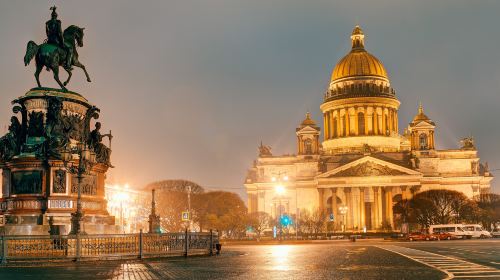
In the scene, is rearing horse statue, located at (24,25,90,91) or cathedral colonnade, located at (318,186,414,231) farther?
cathedral colonnade, located at (318,186,414,231)

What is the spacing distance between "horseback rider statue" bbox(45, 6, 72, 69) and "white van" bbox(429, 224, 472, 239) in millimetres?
62609

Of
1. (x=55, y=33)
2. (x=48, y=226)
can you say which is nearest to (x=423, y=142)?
(x=55, y=33)

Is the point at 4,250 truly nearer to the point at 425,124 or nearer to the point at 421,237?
the point at 421,237

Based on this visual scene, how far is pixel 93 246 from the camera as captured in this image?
29219mm

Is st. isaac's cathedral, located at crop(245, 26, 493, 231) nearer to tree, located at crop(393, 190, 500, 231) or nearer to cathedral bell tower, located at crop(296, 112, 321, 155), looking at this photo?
cathedral bell tower, located at crop(296, 112, 321, 155)

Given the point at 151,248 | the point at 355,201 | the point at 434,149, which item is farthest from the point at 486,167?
the point at 151,248

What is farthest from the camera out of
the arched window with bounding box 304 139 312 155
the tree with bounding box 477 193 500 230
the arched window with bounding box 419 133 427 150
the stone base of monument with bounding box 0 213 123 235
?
the arched window with bounding box 304 139 312 155

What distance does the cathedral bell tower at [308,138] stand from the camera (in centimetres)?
12888

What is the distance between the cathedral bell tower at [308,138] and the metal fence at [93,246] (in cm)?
9551

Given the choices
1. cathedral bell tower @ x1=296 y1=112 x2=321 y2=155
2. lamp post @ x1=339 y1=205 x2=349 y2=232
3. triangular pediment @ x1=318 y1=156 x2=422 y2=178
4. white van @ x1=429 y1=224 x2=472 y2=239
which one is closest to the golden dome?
cathedral bell tower @ x1=296 y1=112 x2=321 y2=155

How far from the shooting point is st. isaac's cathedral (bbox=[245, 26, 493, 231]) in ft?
399

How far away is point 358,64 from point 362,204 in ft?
111

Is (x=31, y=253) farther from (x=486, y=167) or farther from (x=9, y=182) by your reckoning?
(x=486, y=167)

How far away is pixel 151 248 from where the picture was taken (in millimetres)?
32188
